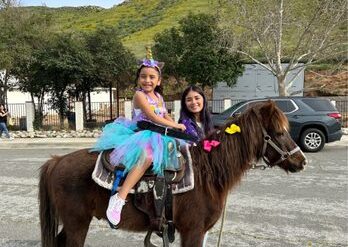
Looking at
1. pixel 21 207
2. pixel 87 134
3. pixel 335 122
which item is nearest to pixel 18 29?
pixel 87 134

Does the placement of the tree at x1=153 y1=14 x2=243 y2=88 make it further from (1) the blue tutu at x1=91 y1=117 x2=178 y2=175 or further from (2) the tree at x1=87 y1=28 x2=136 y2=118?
(1) the blue tutu at x1=91 y1=117 x2=178 y2=175

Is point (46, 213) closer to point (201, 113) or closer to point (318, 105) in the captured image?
point (201, 113)

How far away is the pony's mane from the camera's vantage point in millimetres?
3574

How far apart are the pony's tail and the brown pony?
4 cm

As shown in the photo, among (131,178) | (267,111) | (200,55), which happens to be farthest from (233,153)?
(200,55)

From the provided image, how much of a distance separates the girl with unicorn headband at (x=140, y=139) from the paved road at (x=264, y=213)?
192 cm

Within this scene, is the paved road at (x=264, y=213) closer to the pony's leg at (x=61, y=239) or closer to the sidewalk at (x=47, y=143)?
the pony's leg at (x=61, y=239)

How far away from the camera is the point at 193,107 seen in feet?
14.0

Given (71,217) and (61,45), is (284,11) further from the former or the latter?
(71,217)

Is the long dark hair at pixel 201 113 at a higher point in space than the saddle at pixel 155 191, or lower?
higher

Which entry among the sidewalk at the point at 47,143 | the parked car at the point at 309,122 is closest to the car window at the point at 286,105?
the parked car at the point at 309,122

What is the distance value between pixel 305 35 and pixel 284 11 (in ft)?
5.38

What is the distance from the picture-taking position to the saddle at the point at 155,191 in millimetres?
3580

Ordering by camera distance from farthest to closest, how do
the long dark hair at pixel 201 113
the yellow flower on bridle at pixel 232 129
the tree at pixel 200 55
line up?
the tree at pixel 200 55 < the long dark hair at pixel 201 113 < the yellow flower on bridle at pixel 232 129
